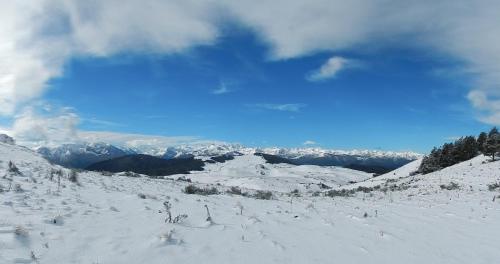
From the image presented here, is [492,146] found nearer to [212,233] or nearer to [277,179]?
[277,179]

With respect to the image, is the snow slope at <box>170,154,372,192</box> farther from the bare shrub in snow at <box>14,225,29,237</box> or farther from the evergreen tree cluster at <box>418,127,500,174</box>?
the bare shrub in snow at <box>14,225,29,237</box>

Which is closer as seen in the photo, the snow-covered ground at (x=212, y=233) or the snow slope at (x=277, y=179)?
the snow-covered ground at (x=212, y=233)

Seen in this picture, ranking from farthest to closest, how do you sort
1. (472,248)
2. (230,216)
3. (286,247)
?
(230,216)
(472,248)
(286,247)

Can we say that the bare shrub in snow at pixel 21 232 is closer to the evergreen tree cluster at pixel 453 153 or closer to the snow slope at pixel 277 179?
the snow slope at pixel 277 179

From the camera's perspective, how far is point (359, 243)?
29.1ft

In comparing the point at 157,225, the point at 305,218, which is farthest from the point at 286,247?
the point at 305,218

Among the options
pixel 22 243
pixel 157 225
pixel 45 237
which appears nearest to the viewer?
pixel 22 243

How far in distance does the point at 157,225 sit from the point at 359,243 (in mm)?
4288

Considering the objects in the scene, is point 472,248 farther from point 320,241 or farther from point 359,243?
point 320,241

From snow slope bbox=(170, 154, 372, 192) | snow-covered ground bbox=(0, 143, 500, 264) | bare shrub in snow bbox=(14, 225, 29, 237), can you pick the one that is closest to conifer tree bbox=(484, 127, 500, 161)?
snow slope bbox=(170, 154, 372, 192)

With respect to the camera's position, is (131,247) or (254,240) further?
(254,240)

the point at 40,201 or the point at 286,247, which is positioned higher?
the point at 40,201

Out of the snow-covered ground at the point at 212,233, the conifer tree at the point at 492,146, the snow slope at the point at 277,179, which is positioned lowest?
the snow-covered ground at the point at 212,233

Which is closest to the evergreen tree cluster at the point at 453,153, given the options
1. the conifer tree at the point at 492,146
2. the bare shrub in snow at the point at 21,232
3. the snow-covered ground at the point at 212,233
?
the conifer tree at the point at 492,146
